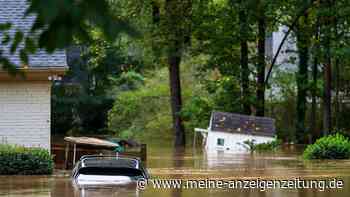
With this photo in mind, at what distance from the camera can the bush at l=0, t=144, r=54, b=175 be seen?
72.4 ft

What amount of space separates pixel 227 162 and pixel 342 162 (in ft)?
13.1

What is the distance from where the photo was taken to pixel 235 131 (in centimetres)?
3794

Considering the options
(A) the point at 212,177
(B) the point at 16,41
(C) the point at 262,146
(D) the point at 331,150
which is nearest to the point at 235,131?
(C) the point at 262,146

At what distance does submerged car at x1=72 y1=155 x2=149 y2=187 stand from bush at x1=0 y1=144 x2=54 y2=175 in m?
4.49

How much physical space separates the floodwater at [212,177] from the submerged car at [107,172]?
0.35 m

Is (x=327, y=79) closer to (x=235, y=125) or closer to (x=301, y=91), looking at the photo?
(x=235, y=125)

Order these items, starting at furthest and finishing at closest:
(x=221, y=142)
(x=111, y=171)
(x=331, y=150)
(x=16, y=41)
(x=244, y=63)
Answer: (x=244, y=63) < (x=221, y=142) < (x=331, y=150) < (x=111, y=171) < (x=16, y=41)

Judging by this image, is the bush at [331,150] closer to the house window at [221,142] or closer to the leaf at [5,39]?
the house window at [221,142]

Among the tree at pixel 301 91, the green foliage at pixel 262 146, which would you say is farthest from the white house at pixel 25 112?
the tree at pixel 301 91

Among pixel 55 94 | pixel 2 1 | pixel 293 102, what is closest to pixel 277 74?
pixel 293 102

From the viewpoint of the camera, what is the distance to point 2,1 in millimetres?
25359

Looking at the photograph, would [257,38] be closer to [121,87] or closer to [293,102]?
[293,102]

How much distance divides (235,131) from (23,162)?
17.2 m

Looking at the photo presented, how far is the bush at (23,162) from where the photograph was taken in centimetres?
2208
